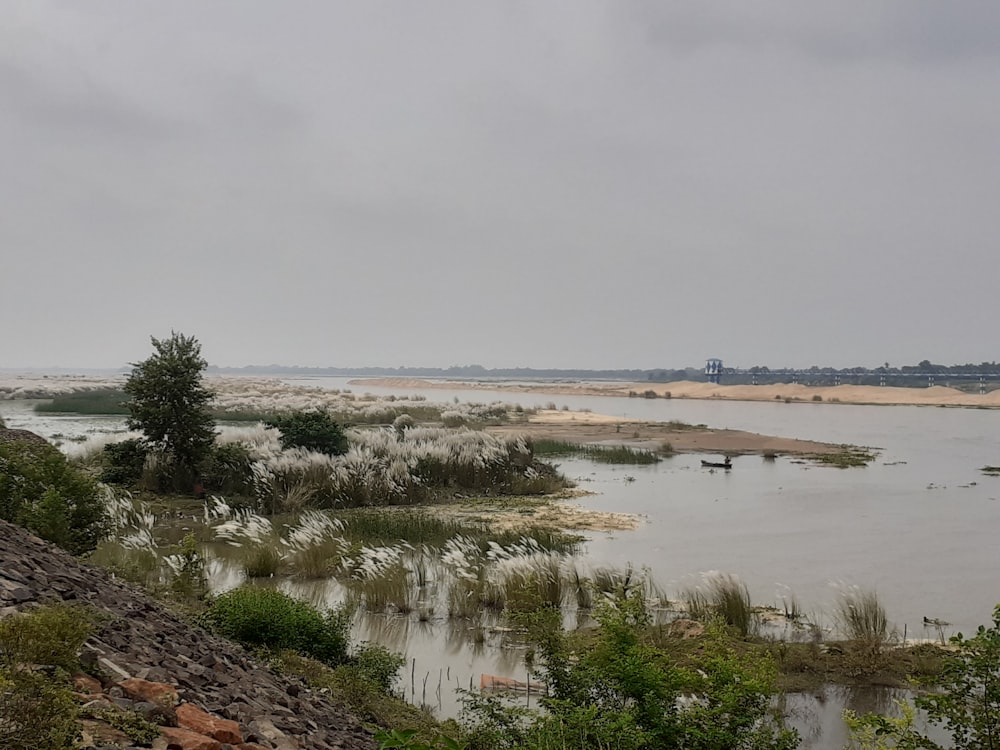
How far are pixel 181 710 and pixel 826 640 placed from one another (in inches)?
301

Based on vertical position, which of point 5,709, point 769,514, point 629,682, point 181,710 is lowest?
point 769,514

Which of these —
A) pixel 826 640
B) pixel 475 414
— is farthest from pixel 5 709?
pixel 475 414

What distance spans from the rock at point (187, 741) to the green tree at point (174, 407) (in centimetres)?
1467

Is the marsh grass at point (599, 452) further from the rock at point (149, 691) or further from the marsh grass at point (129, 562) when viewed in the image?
the rock at point (149, 691)

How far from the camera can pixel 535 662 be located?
784 cm

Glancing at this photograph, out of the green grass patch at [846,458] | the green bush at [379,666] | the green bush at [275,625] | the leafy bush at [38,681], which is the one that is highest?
the leafy bush at [38,681]

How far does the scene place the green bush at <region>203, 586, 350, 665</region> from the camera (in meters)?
6.98

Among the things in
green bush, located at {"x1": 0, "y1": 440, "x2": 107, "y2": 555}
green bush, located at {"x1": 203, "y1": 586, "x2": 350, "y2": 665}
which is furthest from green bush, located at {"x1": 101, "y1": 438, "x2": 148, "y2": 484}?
green bush, located at {"x1": 203, "y1": 586, "x2": 350, "y2": 665}

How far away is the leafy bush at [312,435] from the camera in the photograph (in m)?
20.2

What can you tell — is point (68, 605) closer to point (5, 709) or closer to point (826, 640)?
point (5, 709)

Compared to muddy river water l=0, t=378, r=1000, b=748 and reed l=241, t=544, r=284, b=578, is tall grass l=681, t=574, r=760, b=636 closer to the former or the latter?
muddy river water l=0, t=378, r=1000, b=748

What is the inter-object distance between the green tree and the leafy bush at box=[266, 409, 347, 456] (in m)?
2.70

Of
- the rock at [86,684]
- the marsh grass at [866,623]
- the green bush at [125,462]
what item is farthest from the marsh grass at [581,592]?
the green bush at [125,462]

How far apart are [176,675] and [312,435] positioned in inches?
626
